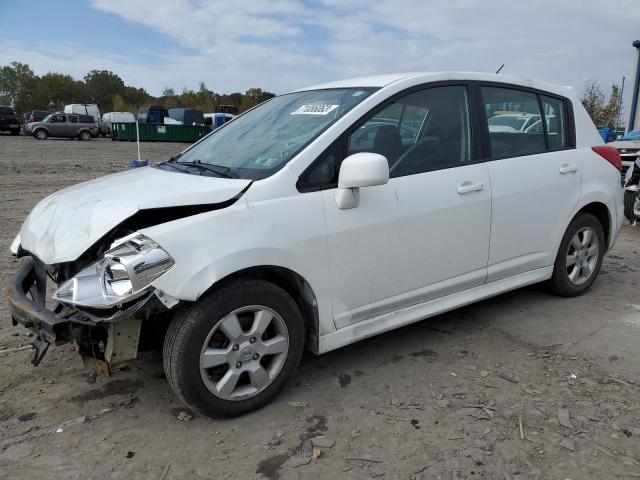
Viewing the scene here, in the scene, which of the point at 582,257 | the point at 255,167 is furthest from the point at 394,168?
the point at 582,257

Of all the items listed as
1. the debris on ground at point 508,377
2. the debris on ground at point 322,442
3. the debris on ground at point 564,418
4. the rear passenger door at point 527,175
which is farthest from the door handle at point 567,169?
the debris on ground at point 322,442

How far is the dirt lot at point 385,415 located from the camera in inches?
96.3

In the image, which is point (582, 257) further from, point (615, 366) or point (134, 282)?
point (134, 282)

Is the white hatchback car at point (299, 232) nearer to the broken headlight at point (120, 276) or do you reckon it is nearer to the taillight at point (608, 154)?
the broken headlight at point (120, 276)

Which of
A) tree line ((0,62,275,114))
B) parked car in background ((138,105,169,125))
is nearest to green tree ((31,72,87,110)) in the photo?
tree line ((0,62,275,114))

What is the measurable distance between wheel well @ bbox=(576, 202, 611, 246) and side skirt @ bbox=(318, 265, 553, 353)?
792 mm

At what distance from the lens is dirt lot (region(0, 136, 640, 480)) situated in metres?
2.45

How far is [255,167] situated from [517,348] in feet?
7.13

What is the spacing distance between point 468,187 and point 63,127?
3412cm

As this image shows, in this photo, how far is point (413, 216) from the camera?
3.20 metres

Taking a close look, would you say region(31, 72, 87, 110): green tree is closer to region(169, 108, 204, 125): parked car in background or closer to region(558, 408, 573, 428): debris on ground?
region(169, 108, 204, 125): parked car in background

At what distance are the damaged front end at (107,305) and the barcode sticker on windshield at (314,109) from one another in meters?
1.39

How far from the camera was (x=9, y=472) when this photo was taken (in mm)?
2395

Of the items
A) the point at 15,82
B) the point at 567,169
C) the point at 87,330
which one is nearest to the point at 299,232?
the point at 87,330
